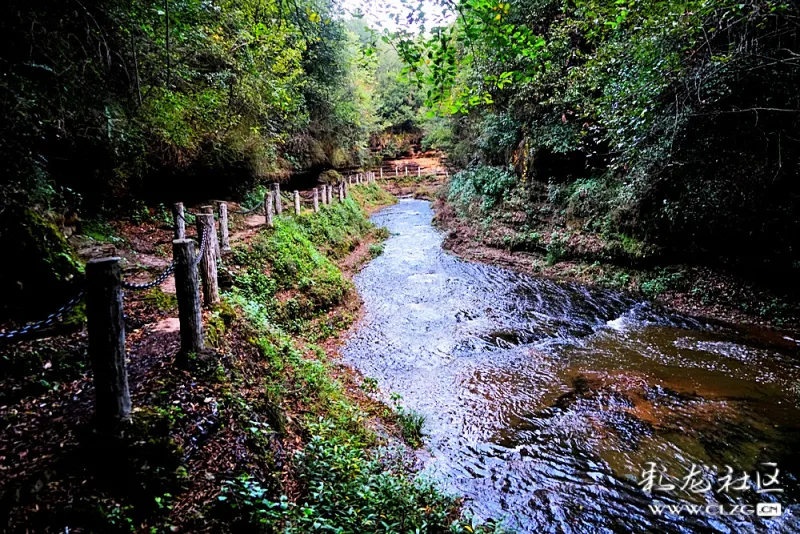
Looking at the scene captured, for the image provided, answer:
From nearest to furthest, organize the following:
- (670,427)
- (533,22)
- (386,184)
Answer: (670,427) → (533,22) → (386,184)

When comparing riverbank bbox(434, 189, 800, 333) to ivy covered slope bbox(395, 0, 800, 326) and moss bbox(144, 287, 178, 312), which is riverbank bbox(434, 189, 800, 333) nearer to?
ivy covered slope bbox(395, 0, 800, 326)

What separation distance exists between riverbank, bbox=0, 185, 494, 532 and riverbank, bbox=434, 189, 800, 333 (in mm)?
8224

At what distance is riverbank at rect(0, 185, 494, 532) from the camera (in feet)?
8.92

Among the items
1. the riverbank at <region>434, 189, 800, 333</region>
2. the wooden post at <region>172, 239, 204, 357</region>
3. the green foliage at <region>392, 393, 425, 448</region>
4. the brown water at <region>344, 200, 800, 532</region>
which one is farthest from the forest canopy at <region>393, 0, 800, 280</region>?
the green foliage at <region>392, 393, 425, 448</region>

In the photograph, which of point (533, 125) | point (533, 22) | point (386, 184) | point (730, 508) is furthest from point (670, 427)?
point (386, 184)

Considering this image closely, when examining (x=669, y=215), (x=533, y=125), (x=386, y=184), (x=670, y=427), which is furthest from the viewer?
(x=386, y=184)

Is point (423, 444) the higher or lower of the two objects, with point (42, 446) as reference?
lower

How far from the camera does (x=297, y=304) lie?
8.73m

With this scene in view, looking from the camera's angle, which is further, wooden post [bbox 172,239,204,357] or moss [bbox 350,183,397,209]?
moss [bbox 350,183,397,209]

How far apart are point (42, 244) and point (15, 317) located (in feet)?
2.79

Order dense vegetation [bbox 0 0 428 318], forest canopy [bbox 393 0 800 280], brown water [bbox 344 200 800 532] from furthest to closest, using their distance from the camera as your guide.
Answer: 1. forest canopy [bbox 393 0 800 280]
2. dense vegetation [bbox 0 0 428 318]
3. brown water [bbox 344 200 800 532]

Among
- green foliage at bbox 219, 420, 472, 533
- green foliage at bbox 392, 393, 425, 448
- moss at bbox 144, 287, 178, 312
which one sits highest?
moss at bbox 144, 287, 178, 312

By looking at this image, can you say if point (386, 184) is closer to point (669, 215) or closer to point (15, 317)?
point (669, 215)

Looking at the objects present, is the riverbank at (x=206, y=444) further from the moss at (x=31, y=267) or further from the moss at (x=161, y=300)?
the moss at (x=31, y=267)
